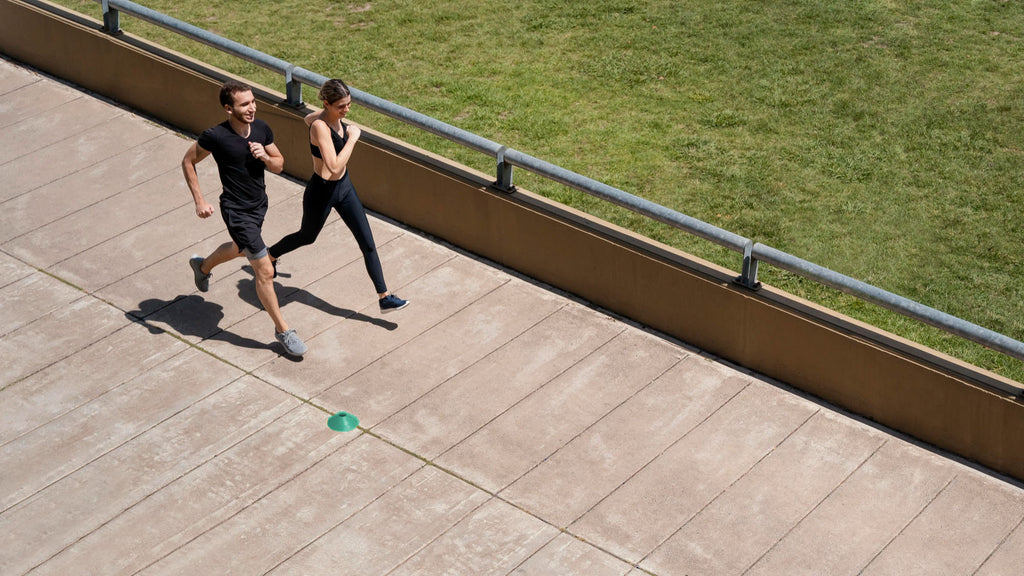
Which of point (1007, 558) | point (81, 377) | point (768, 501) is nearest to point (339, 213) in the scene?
point (81, 377)

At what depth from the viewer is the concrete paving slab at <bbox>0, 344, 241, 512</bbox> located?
788 cm

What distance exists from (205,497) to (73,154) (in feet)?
16.4

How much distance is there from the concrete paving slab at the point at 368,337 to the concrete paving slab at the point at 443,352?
0.22 ft

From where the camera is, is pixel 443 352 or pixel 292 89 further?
pixel 292 89

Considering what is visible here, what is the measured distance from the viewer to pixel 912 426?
27.5 ft

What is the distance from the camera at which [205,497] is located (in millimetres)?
7738

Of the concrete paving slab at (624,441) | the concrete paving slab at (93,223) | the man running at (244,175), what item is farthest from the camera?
the concrete paving slab at (93,223)

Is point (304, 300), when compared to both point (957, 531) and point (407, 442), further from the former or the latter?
point (957, 531)

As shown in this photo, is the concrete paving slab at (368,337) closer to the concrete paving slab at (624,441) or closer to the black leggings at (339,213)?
the black leggings at (339,213)

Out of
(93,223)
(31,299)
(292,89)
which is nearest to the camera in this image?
(31,299)

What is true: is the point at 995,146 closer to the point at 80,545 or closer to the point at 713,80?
the point at 713,80

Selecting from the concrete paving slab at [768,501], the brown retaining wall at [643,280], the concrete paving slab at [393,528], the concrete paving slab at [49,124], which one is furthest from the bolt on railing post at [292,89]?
the concrete paving slab at [768,501]

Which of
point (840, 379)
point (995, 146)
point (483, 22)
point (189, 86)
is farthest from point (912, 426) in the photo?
point (483, 22)

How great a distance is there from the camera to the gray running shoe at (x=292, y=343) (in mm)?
8945
